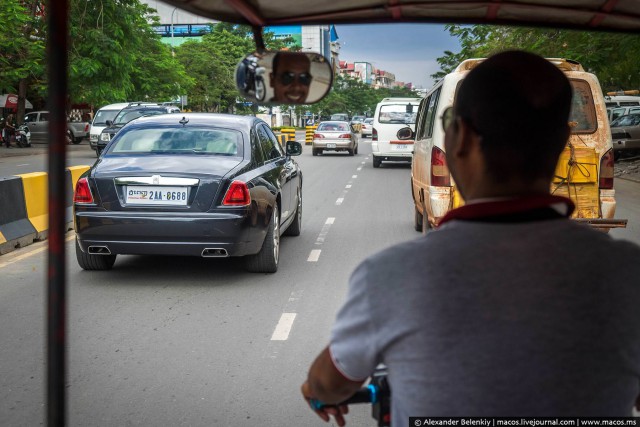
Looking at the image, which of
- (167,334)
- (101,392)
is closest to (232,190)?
(167,334)

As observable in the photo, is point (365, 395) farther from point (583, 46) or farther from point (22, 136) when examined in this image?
point (22, 136)

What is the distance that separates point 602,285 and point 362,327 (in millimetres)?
486

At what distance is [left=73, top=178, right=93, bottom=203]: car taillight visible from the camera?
780cm

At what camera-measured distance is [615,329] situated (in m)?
1.66

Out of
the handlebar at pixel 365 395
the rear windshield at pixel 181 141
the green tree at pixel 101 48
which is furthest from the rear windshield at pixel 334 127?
the handlebar at pixel 365 395

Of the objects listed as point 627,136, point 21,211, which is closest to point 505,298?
point 21,211

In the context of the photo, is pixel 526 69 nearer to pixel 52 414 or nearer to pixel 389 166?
pixel 52 414

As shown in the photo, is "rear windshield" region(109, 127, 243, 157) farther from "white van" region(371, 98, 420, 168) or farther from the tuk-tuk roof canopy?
"white van" region(371, 98, 420, 168)

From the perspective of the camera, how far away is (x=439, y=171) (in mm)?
8641

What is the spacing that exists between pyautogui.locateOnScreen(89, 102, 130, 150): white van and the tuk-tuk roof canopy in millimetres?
31031

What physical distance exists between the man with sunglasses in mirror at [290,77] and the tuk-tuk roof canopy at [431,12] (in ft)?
0.92

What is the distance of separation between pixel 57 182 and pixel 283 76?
1161 millimetres

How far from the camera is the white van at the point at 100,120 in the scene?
109 feet

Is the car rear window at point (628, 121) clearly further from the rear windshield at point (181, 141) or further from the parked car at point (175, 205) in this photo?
the parked car at point (175, 205)
